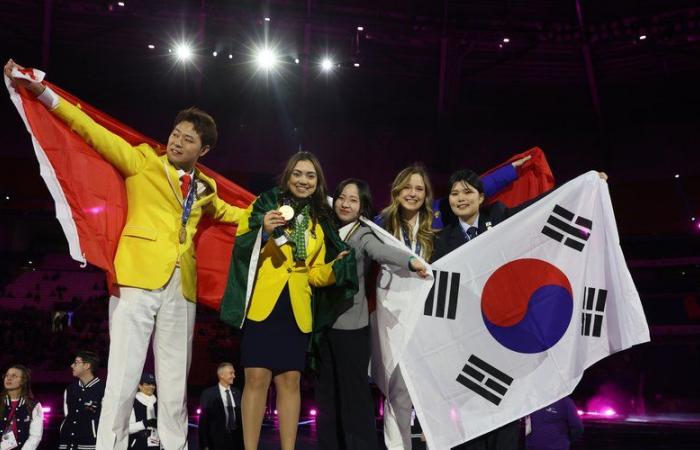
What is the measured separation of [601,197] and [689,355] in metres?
11.0

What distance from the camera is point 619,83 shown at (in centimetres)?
1451

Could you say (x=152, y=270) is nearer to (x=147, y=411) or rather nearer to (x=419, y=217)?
(x=419, y=217)

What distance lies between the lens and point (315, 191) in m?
3.42

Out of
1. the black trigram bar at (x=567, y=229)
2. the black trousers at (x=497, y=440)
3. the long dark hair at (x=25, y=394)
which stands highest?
the black trigram bar at (x=567, y=229)

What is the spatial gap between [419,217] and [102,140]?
1753 mm

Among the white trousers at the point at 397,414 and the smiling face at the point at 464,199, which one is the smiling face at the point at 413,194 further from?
the white trousers at the point at 397,414

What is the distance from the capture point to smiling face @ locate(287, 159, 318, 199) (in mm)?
3332

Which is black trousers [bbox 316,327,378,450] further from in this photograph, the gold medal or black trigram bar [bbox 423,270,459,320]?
the gold medal

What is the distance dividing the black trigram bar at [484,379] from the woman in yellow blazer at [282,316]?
906 millimetres

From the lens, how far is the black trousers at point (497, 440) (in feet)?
11.0

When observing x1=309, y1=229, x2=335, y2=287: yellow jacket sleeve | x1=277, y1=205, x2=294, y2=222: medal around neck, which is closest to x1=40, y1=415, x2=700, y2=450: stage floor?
x1=309, y1=229, x2=335, y2=287: yellow jacket sleeve

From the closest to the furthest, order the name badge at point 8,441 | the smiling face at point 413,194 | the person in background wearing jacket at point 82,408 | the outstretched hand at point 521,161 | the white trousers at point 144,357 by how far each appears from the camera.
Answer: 1. the white trousers at point 144,357
2. the smiling face at point 413,194
3. the outstretched hand at point 521,161
4. the name badge at point 8,441
5. the person in background wearing jacket at point 82,408

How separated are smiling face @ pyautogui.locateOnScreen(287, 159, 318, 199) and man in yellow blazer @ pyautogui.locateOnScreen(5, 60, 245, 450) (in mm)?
471

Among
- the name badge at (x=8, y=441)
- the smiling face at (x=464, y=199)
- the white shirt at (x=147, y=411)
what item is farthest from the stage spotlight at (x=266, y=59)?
the smiling face at (x=464, y=199)
